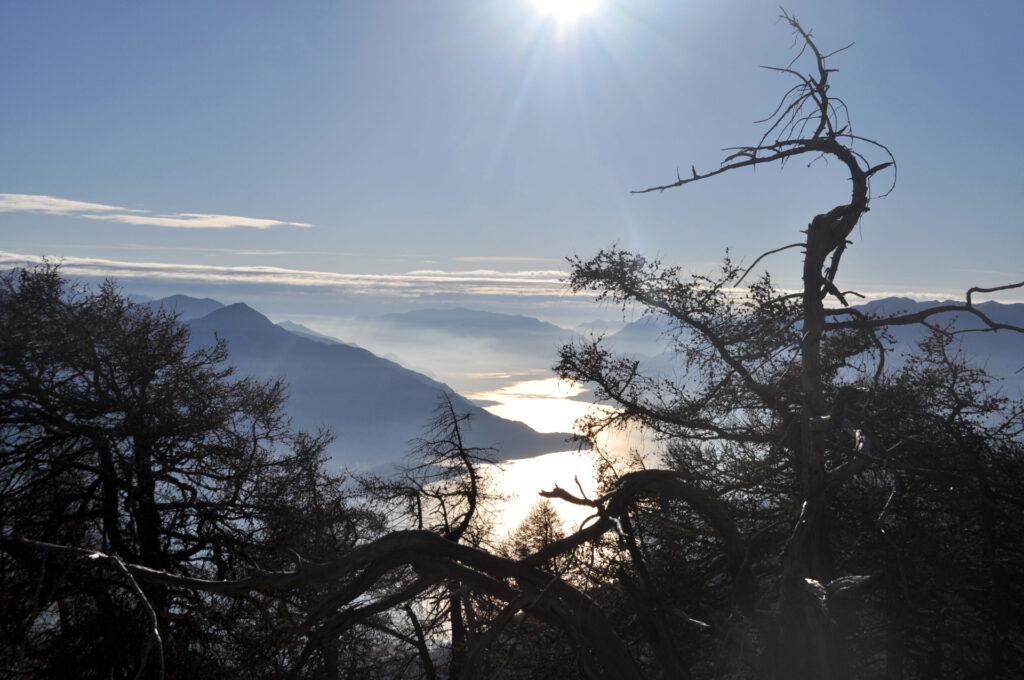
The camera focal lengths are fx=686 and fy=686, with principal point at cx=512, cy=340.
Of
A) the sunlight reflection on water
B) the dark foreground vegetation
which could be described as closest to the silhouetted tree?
the dark foreground vegetation

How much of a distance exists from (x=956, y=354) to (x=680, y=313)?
4.36m

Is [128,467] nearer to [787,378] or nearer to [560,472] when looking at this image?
[787,378]

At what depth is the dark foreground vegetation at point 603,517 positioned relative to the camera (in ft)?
13.3

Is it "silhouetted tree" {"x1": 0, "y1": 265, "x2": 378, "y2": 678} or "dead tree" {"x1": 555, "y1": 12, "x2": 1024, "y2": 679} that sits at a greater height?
"dead tree" {"x1": 555, "y1": 12, "x2": 1024, "y2": 679}

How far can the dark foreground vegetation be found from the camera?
4066 mm

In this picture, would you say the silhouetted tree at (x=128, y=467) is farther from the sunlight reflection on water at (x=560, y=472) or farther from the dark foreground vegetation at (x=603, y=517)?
the sunlight reflection on water at (x=560, y=472)

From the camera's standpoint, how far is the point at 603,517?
168 inches

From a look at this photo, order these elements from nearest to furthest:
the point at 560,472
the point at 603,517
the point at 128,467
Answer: the point at 603,517 < the point at 128,467 < the point at 560,472

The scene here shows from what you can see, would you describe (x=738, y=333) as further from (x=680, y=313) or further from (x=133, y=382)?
(x=133, y=382)

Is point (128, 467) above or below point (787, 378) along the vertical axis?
below

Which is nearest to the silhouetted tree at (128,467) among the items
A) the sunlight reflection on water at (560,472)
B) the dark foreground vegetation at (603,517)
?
the dark foreground vegetation at (603,517)

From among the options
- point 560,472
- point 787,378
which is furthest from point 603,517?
point 560,472

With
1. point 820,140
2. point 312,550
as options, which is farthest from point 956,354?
point 312,550

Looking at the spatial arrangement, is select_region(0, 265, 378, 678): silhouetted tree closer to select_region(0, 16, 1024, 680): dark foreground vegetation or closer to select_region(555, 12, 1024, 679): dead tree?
select_region(0, 16, 1024, 680): dark foreground vegetation
